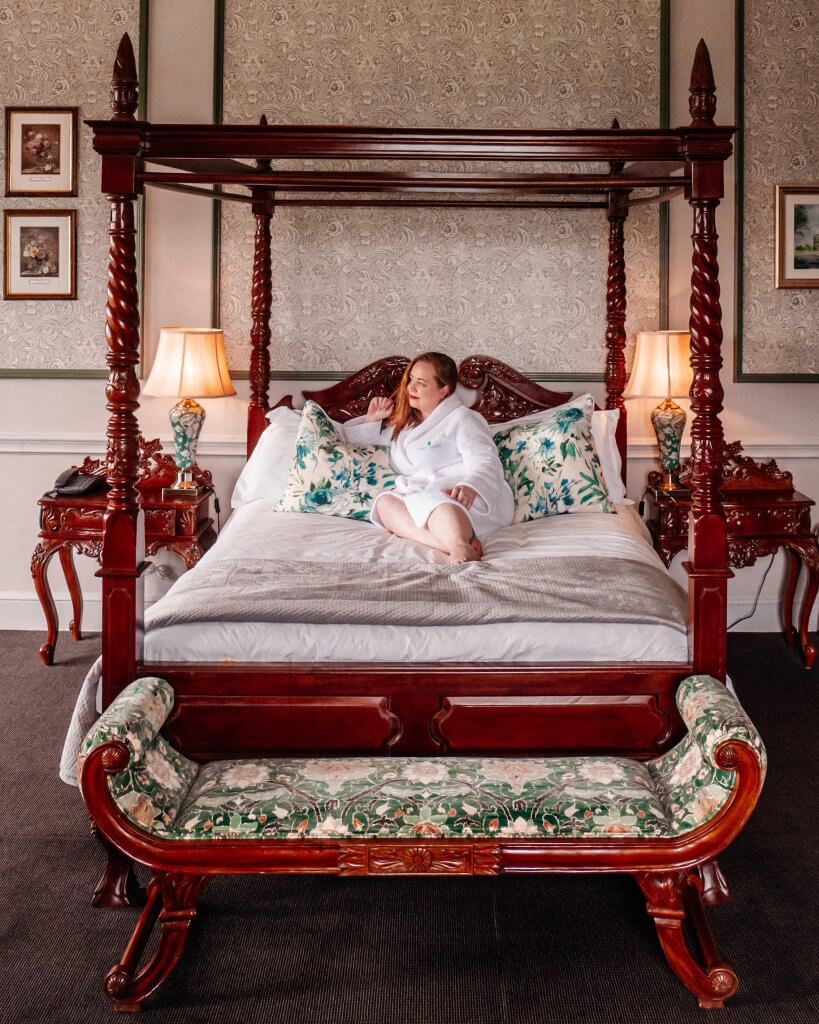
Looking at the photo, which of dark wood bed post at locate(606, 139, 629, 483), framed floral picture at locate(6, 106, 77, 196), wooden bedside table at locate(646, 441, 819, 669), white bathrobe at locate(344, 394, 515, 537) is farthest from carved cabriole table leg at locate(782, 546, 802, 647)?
framed floral picture at locate(6, 106, 77, 196)

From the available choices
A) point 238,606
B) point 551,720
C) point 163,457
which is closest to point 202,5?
point 163,457

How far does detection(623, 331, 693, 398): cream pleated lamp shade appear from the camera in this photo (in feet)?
14.8

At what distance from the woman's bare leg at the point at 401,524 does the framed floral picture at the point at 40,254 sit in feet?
6.82

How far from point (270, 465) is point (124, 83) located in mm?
1959

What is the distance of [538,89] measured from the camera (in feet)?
15.5

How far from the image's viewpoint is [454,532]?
11.2 feet

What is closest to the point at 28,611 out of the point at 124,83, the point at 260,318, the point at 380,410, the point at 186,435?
the point at 186,435

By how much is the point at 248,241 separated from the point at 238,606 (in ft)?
8.58

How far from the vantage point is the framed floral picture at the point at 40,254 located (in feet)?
15.7

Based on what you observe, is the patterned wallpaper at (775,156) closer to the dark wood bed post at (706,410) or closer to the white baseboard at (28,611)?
the dark wood bed post at (706,410)

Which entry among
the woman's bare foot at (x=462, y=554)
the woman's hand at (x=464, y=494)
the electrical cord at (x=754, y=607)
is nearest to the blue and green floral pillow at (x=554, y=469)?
the woman's hand at (x=464, y=494)

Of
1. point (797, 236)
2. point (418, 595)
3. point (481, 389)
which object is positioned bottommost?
point (418, 595)

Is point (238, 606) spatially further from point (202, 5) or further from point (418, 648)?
point (202, 5)

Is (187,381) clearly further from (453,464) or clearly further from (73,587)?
(453,464)
